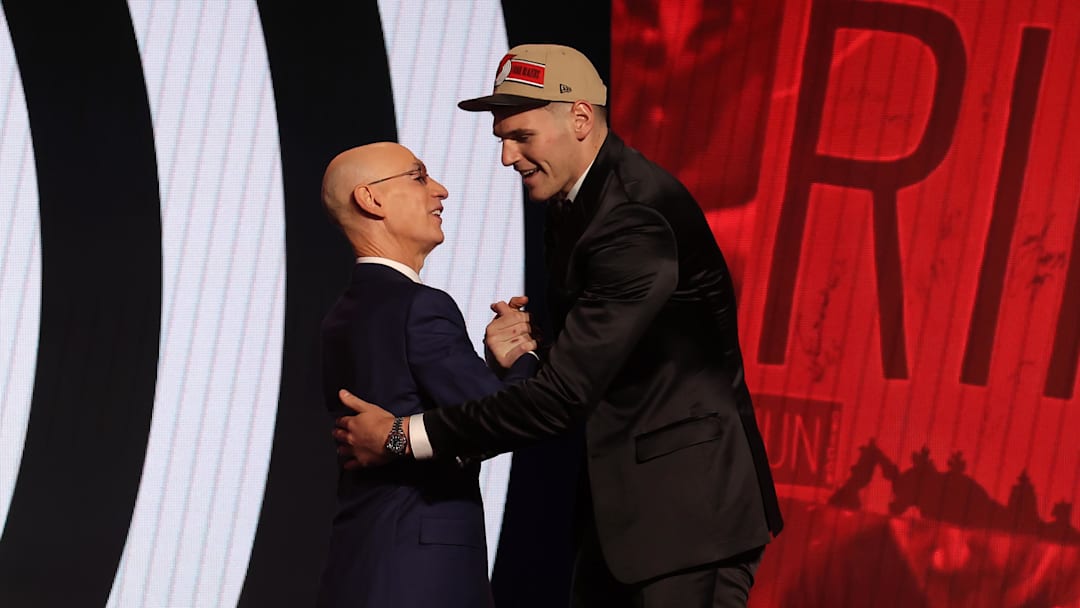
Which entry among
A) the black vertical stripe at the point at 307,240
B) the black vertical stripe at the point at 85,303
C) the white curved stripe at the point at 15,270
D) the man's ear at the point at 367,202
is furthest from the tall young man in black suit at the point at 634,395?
the white curved stripe at the point at 15,270

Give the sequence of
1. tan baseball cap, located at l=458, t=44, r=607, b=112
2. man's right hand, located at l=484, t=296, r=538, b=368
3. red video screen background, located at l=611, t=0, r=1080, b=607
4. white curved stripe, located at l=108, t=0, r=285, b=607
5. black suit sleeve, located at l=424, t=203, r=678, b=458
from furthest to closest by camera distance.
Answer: white curved stripe, located at l=108, t=0, r=285, b=607
red video screen background, located at l=611, t=0, r=1080, b=607
man's right hand, located at l=484, t=296, r=538, b=368
tan baseball cap, located at l=458, t=44, r=607, b=112
black suit sleeve, located at l=424, t=203, r=678, b=458

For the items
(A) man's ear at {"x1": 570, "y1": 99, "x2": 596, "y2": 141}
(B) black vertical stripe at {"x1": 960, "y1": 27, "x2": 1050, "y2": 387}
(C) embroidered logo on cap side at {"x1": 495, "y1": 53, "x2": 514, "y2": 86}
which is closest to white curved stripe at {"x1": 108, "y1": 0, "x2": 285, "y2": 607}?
(C) embroidered logo on cap side at {"x1": 495, "y1": 53, "x2": 514, "y2": 86}

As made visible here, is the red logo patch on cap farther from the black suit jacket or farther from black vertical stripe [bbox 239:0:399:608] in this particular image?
black vertical stripe [bbox 239:0:399:608]

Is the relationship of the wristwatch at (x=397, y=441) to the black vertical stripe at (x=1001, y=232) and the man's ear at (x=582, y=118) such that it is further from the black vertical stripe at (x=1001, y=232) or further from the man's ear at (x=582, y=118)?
the black vertical stripe at (x=1001, y=232)

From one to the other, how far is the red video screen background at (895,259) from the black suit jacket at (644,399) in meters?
1.43

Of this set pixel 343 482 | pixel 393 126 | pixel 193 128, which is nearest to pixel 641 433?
pixel 343 482

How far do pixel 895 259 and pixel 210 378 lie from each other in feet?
7.14

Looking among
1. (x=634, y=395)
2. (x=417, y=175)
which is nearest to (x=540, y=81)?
(x=417, y=175)

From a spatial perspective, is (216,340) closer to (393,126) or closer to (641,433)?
(393,126)

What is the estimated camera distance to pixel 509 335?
7.56ft

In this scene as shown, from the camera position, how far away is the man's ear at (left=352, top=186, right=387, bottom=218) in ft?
7.14

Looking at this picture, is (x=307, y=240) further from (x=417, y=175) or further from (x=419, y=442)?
(x=419, y=442)

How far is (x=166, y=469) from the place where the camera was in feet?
11.7

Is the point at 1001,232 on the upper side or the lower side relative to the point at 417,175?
upper
